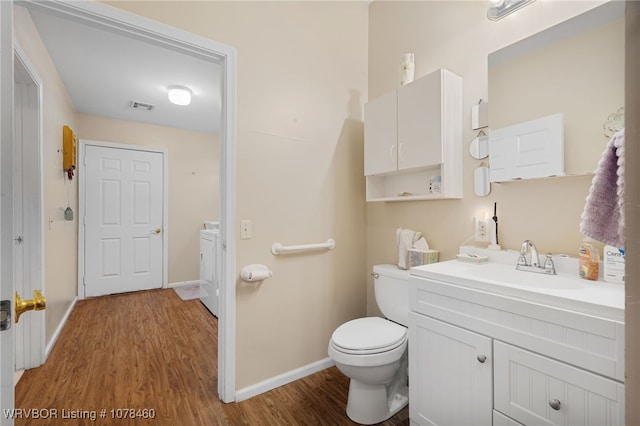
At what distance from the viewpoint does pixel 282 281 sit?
6.37 feet

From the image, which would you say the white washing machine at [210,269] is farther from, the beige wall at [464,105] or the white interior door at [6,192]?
the white interior door at [6,192]

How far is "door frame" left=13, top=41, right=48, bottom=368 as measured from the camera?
2.10 metres

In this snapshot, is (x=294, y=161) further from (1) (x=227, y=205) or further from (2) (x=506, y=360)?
(2) (x=506, y=360)

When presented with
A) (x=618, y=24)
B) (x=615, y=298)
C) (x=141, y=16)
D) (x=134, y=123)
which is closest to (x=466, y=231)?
(x=615, y=298)

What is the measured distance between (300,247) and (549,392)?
1376 millimetres

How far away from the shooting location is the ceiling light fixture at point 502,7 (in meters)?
1.44

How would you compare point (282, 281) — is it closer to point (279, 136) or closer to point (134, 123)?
point (279, 136)

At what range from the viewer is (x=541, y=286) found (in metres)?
1.24

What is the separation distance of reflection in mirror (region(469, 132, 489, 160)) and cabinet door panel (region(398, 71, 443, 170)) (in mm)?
182

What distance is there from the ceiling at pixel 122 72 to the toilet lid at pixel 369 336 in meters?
1.75

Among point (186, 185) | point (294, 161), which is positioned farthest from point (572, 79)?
point (186, 185)

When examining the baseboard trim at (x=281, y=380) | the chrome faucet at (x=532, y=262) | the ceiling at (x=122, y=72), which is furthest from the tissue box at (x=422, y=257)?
the ceiling at (x=122, y=72)

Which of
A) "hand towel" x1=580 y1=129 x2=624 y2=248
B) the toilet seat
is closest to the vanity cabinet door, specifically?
the toilet seat

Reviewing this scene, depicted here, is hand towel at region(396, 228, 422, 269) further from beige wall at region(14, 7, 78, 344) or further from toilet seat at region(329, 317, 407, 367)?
beige wall at region(14, 7, 78, 344)
